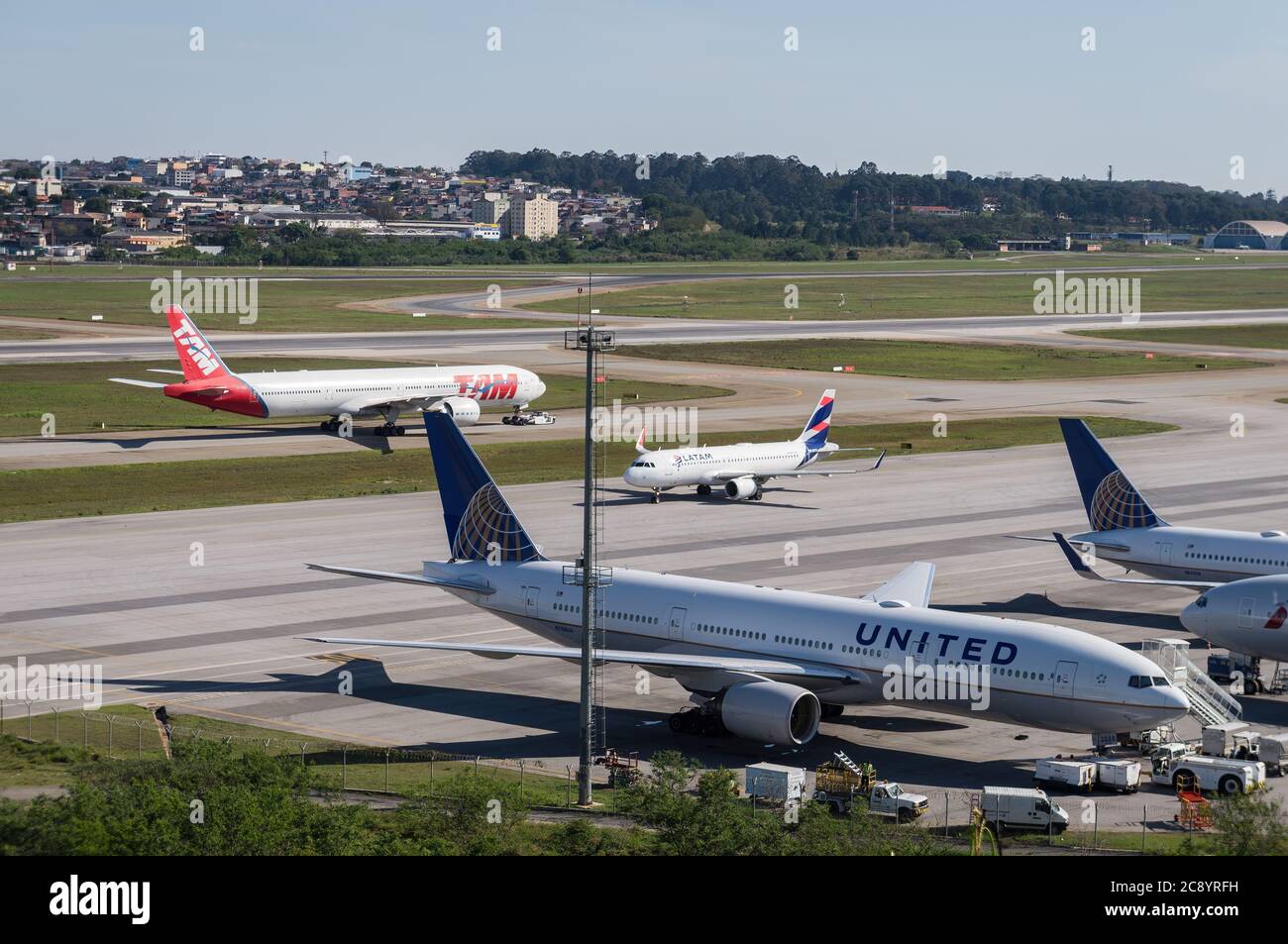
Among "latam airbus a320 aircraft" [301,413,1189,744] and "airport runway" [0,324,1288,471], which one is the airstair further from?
"airport runway" [0,324,1288,471]

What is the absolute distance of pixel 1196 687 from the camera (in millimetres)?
48281

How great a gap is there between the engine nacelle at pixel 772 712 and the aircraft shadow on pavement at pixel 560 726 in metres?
0.90

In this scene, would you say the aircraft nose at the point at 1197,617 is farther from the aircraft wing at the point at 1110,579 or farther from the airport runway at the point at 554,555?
the aircraft wing at the point at 1110,579

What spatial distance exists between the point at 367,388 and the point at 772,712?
78.8m

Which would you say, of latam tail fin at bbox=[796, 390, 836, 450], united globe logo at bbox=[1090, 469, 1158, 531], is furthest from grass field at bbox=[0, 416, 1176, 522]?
united globe logo at bbox=[1090, 469, 1158, 531]

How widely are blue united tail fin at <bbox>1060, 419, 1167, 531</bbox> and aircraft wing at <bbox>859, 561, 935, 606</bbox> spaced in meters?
12.9

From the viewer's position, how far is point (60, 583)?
68688 millimetres

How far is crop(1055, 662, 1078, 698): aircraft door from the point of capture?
44000 mm

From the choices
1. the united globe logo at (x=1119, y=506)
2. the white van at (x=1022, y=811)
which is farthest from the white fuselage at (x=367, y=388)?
the white van at (x=1022, y=811)

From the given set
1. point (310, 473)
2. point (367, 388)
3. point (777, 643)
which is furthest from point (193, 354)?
point (777, 643)

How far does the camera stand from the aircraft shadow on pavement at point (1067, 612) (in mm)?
65750

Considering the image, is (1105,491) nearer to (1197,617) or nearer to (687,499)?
(1197,617)
